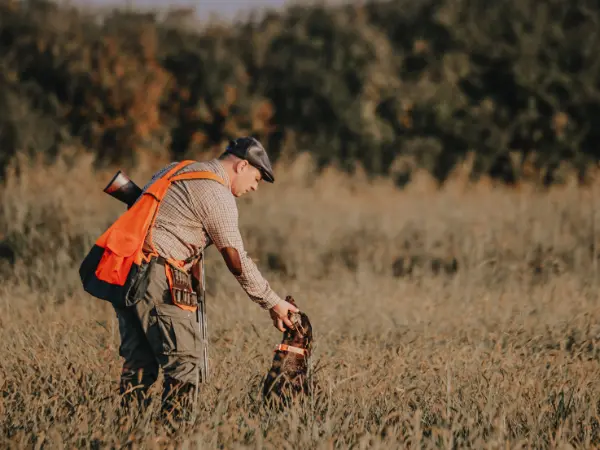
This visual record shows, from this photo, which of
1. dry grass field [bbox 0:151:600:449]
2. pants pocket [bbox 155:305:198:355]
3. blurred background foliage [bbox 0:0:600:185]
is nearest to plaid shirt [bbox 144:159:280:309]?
pants pocket [bbox 155:305:198:355]

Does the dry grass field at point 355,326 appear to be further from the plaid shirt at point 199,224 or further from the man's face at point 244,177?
the man's face at point 244,177

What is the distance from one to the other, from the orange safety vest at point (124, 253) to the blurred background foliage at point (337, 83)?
10.00m

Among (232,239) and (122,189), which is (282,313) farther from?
(122,189)

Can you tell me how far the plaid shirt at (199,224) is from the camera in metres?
4.59

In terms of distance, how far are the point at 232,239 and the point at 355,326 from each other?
2.37 metres

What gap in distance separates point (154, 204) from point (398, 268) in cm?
570

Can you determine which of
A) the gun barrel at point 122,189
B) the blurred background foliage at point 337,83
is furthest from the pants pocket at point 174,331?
the blurred background foliage at point 337,83

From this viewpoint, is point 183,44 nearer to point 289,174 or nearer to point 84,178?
point 289,174

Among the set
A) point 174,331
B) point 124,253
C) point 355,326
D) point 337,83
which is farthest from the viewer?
point 337,83

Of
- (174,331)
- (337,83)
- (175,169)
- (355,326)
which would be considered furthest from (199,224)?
(337,83)

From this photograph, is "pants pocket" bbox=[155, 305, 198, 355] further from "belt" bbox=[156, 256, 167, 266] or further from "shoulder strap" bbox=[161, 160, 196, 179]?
"shoulder strap" bbox=[161, 160, 196, 179]

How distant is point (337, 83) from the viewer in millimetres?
15523

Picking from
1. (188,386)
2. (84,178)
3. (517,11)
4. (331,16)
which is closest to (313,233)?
(84,178)

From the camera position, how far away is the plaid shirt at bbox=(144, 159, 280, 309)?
15.0ft
